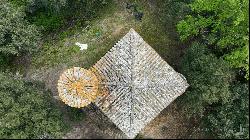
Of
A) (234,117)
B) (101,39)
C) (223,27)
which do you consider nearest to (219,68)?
(223,27)

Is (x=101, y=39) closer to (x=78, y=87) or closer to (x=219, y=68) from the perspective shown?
(x=78, y=87)

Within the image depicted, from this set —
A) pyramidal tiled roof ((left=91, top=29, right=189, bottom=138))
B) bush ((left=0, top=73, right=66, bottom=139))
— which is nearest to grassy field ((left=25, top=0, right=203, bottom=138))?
pyramidal tiled roof ((left=91, top=29, right=189, bottom=138))

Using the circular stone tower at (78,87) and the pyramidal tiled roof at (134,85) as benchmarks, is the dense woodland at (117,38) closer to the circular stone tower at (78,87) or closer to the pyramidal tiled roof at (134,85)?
the pyramidal tiled roof at (134,85)

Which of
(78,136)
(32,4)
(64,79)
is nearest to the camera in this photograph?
(64,79)

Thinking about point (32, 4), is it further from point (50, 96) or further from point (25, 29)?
point (50, 96)

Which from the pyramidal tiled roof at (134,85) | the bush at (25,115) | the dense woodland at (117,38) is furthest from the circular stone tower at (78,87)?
the dense woodland at (117,38)

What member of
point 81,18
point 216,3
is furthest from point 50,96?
point 216,3
